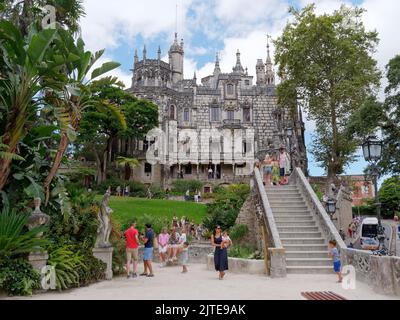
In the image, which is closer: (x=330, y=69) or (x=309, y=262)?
(x=309, y=262)

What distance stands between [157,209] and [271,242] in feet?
64.6

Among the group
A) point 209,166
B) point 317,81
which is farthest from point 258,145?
point 317,81

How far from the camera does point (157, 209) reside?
30094 mm

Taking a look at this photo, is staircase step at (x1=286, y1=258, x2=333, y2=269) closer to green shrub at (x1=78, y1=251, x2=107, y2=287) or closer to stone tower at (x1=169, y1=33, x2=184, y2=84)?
green shrub at (x1=78, y1=251, x2=107, y2=287)

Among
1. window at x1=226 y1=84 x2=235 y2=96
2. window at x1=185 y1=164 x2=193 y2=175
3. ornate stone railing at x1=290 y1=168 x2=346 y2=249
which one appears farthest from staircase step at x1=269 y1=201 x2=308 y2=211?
window at x1=226 y1=84 x2=235 y2=96

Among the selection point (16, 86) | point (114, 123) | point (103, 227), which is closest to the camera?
point (16, 86)

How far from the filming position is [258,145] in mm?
52469

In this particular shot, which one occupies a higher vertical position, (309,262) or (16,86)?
(16,86)

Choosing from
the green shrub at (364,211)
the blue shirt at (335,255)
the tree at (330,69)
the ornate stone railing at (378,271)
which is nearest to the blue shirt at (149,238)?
the blue shirt at (335,255)

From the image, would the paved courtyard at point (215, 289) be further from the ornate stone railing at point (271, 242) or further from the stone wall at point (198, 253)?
the stone wall at point (198, 253)

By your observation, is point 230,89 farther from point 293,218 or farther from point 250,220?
point 293,218

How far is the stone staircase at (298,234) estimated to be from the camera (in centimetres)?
1066

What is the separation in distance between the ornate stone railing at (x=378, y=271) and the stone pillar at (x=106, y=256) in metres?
6.55

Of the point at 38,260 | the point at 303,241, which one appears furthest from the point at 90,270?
the point at 303,241
